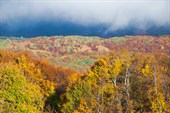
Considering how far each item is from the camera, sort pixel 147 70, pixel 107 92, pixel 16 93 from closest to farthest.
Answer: pixel 16 93, pixel 107 92, pixel 147 70

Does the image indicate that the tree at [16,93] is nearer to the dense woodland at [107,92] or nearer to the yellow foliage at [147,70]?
the dense woodland at [107,92]

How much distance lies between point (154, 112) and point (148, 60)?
172 feet

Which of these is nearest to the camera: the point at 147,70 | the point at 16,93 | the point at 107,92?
the point at 16,93

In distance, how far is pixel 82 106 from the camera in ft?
254

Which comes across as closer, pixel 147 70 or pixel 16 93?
pixel 16 93

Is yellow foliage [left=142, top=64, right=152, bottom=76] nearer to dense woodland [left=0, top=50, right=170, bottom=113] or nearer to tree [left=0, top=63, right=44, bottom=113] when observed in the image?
dense woodland [left=0, top=50, right=170, bottom=113]

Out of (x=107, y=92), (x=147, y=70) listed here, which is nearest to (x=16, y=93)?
(x=107, y=92)

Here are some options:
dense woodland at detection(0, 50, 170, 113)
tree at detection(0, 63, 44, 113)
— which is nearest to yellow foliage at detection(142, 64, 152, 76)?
dense woodland at detection(0, 50, 170, 113)

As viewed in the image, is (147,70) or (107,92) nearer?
(107,92)

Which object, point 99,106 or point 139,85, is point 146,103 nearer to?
point 139,85

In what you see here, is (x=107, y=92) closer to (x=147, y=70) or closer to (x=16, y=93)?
(x=16, y=93)

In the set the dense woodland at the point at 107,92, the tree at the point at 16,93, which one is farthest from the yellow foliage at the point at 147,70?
the tree at the point at 16,93

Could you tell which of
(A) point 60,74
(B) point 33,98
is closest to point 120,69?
(B) point 33,98

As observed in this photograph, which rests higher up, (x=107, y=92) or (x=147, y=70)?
(x=147, y=70)
